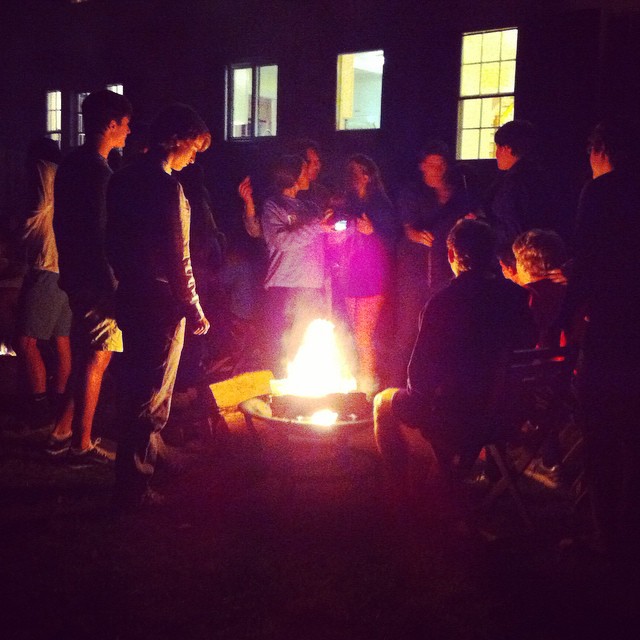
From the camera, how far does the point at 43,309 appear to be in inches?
235

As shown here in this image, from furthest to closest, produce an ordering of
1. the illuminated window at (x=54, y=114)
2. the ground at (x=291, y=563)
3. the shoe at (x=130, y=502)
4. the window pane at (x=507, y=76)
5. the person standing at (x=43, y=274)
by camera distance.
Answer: the illuminated window at (x=54, y=114) < the window pane at (x=507, y=76) < the person standing at (x=43, y=274) < the shoe at (x=130, y=502) < the ground at (x=291, y=563)

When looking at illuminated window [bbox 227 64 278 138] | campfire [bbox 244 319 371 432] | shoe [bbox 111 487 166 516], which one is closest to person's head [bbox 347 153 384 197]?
campfire [bbox 244 319 371 432]

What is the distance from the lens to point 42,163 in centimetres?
595

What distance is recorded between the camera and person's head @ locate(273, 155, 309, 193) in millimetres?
6574

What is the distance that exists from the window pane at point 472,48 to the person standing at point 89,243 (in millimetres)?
7362

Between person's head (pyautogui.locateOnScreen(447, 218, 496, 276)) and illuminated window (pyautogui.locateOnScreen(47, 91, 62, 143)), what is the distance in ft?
49.7

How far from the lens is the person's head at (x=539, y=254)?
4.91 m

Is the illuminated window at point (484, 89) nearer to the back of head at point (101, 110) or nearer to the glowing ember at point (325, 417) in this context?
the back of head at point (101, 110)

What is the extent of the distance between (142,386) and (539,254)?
2.53m

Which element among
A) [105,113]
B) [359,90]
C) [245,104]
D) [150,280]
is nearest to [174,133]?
[150,280]

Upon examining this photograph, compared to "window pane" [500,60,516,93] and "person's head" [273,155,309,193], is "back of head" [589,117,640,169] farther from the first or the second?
"window pane" [500,60,516,93]

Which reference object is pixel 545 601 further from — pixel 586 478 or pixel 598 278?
pixel 598 278

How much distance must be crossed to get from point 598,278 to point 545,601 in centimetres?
151

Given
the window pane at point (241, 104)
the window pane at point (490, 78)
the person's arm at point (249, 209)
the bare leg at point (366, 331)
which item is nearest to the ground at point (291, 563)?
the bare leg at point (366, 331)
